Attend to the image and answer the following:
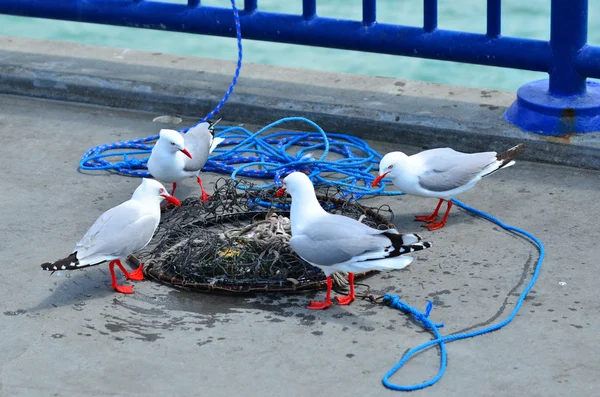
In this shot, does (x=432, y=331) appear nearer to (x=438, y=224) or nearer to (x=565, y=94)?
(x=438, y=224)

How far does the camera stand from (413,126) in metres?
6.39

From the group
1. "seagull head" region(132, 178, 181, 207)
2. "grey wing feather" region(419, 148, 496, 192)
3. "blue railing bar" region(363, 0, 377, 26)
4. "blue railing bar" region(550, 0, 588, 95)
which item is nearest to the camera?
"seagull head" region(132, 178, 181, 207)

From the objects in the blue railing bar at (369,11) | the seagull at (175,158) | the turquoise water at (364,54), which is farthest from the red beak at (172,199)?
the turquoise water at (364,54)

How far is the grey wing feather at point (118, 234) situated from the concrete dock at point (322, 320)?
0.72 feet

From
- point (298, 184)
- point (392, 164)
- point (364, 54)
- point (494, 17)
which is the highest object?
point (494, 17)

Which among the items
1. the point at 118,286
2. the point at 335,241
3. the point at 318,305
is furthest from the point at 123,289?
the point at 335,241

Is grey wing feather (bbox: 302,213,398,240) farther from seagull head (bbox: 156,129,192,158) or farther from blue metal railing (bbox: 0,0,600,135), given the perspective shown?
blue metal railing (bbox: 0,0,600,135)

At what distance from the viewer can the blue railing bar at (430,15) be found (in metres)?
6.27

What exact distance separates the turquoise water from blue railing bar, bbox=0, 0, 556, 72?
579 centimetres

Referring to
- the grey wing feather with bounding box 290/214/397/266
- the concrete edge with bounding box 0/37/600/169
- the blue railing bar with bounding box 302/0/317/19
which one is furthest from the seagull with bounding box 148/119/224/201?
the blue railing bar with bounding box 302/0/317/19

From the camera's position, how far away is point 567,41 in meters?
5.96

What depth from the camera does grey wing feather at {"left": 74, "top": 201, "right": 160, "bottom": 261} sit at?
4.66 metres

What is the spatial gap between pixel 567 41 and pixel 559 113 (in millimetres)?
429

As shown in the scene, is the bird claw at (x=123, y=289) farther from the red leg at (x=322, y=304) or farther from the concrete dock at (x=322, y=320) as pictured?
the red leg at (x=322, y=304)
